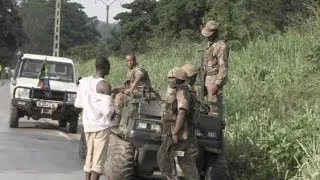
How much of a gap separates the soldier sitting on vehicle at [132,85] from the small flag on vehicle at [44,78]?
6051mm

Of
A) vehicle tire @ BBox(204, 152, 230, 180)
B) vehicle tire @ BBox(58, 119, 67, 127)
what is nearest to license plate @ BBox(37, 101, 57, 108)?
vehicle tire @ BBox(58, 119, 67, 127)

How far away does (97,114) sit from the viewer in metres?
8.30

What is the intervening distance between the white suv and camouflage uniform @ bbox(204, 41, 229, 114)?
292 inches

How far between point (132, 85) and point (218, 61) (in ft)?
5.44

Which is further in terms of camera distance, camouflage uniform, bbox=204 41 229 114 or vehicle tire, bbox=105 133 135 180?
camouflage uniform, bbox=204 41 229 114

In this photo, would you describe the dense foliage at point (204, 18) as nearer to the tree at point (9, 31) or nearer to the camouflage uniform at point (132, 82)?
the camouflage uniform at point (132, 82)

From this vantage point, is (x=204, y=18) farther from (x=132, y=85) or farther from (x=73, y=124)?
(x=132, y=85)

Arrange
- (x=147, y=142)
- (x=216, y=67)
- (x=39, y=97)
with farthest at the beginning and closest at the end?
1. (x=39, y=97)
2. (x=216, y=67)
3. (x=147, y=142)

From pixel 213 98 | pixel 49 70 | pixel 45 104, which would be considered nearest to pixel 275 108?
pixel 213 98

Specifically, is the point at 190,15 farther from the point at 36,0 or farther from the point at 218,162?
the point at 36,0

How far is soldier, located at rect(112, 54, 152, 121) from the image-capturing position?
9.79m

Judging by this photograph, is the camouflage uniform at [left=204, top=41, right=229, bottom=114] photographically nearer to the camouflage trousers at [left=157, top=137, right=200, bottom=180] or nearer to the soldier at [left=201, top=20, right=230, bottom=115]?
the soldier at [left=201, top=20, right=230, bottom=115]

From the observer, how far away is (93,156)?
8469 millimetres

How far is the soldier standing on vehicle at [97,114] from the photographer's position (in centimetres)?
831
